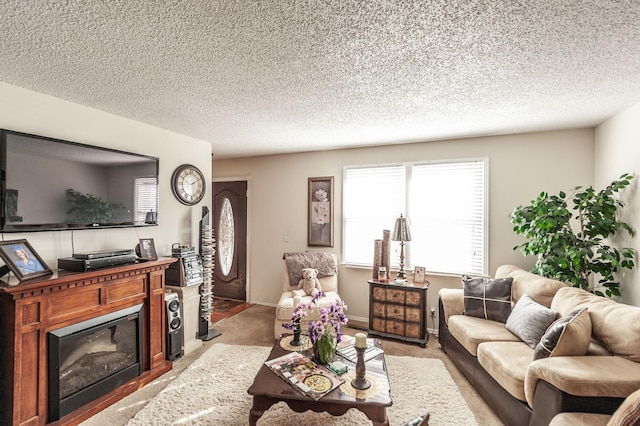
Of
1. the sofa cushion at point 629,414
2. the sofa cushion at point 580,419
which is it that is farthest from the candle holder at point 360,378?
the sofa cushion at point 629,414

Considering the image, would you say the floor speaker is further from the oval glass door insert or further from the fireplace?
the oval glass door insert

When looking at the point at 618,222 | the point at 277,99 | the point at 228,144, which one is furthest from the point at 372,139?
the point at 618,222

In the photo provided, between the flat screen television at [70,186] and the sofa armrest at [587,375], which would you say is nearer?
the sofa armrest at [587,375]

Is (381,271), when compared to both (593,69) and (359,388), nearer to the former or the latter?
(359,388)

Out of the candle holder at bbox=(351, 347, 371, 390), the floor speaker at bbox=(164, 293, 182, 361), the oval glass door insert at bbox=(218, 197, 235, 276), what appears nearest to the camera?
the candle holder at bbox=(351, 347, 371, 390)

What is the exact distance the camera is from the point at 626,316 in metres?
1.82

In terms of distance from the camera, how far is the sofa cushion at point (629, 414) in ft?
3.70

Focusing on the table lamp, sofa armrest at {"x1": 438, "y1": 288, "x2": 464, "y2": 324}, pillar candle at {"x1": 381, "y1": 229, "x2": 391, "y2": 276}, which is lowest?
sofa armrest at {"x1": 438, "y1": 288, "x2": 464, "y2": 324}

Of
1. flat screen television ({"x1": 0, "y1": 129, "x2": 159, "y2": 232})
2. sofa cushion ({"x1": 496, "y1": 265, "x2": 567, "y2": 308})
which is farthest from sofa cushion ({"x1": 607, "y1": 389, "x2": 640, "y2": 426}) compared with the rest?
flat screen television ({"x1": 0, "y1": 129, "x2": 159, "y2": 232})

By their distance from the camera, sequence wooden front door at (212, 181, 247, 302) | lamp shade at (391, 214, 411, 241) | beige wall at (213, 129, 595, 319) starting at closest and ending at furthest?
1. beige wall at (213, 129, 595, 319)
2. lamp shade at (391, 214, 411, 241)
3. wooden front door at (212, 181, 247, 302)

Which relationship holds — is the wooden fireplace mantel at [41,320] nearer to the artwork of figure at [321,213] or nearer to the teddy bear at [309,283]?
the teddy bear at [309,283]

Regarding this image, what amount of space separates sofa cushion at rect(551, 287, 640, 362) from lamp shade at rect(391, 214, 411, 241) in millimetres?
1629

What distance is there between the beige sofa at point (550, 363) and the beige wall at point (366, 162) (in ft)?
3.18

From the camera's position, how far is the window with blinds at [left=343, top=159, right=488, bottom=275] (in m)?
3.61
